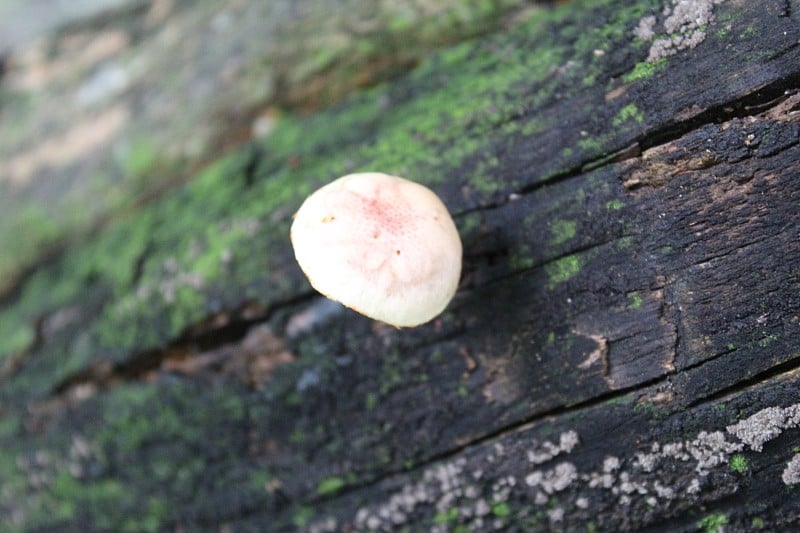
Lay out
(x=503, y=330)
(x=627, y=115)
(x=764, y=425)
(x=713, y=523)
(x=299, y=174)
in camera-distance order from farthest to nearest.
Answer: (x=299, y=174), (x=503, y=330), (x=627, y=115), (x=713, y=523), (x=764, y=425)

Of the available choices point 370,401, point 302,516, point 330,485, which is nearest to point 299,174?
point 370,401

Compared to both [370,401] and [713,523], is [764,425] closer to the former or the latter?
[713,523]

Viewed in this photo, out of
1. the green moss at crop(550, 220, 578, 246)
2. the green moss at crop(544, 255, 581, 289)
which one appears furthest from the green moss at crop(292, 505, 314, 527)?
the green moss at crop(550, 220, 578, 246)

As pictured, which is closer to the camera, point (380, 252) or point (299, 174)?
point (380, 252)

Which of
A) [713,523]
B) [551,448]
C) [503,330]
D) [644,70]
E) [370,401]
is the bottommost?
[713,523]

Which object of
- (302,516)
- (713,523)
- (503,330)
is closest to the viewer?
(713,523)

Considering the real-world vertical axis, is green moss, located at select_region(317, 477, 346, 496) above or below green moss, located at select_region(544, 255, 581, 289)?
below

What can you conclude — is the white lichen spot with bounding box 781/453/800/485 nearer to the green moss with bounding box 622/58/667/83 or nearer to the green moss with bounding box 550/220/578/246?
the green moss with bounding box 550/220/578/246
